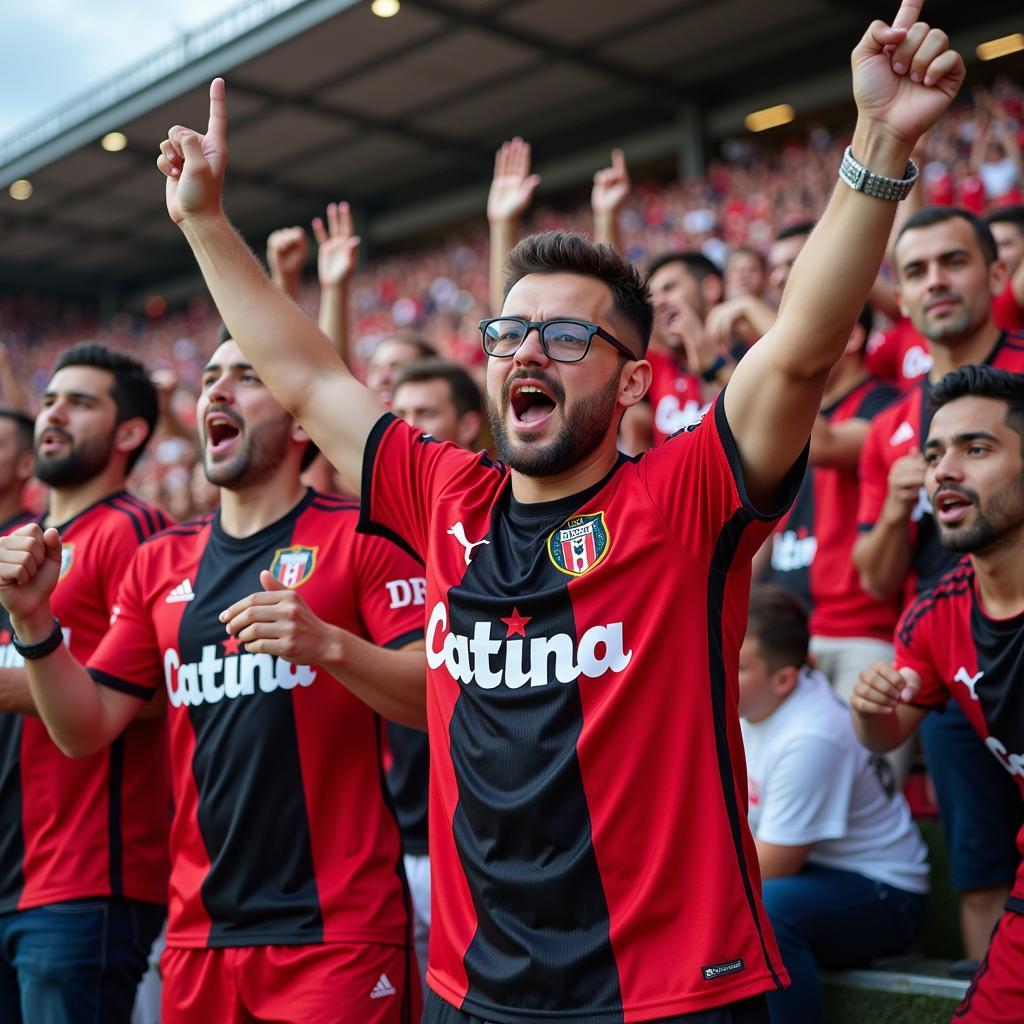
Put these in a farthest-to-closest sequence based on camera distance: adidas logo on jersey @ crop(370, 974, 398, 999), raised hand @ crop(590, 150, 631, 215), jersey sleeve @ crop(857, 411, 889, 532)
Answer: raised hand @ crop(590, 150, 631, 215) < jersey sleeve @ crop(857, 411, 889, 532) < adidas logo on jersey @ crop(370, 974, 398, 999)

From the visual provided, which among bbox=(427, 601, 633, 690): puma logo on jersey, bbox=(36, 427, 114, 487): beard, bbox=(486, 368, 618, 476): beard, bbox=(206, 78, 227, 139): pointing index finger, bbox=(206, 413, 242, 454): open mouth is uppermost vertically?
bbox=(206, 78, 227, 139): pointing index finger

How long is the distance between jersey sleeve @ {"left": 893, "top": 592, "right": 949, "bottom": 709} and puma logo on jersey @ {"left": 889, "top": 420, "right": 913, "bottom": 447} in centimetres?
117

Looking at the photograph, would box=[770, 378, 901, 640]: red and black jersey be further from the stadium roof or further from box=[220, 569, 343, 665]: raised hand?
the stadium roof

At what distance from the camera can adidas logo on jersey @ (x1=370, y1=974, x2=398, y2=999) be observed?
2805mm

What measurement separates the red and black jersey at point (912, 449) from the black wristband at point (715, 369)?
67 centimetres

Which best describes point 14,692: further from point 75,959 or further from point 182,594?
point 75,959

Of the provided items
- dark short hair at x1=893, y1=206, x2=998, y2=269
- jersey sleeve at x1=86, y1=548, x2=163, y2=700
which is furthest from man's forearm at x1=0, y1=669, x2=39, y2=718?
dark short hair at x1=893, y1=206, x2=998, y2=269

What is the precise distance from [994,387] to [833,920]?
1634 millimetres

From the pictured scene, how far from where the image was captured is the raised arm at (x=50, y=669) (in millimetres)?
2848

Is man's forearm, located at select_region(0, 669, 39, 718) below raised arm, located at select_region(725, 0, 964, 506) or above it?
below

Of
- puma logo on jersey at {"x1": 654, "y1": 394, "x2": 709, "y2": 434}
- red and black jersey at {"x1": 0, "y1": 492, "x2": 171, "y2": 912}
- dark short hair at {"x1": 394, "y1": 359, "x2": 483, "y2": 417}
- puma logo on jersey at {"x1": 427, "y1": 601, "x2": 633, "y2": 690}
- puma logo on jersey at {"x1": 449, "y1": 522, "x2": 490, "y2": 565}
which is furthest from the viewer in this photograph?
puma logo on jersey at {"x1": 654, "y1": 394, "x2": 709, "y2": 434}

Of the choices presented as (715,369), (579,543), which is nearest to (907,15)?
(579,543)

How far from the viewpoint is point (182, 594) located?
127 inches

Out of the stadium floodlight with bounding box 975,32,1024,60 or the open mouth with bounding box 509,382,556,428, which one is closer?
the open mouth with bounding box 509,382,556,428
